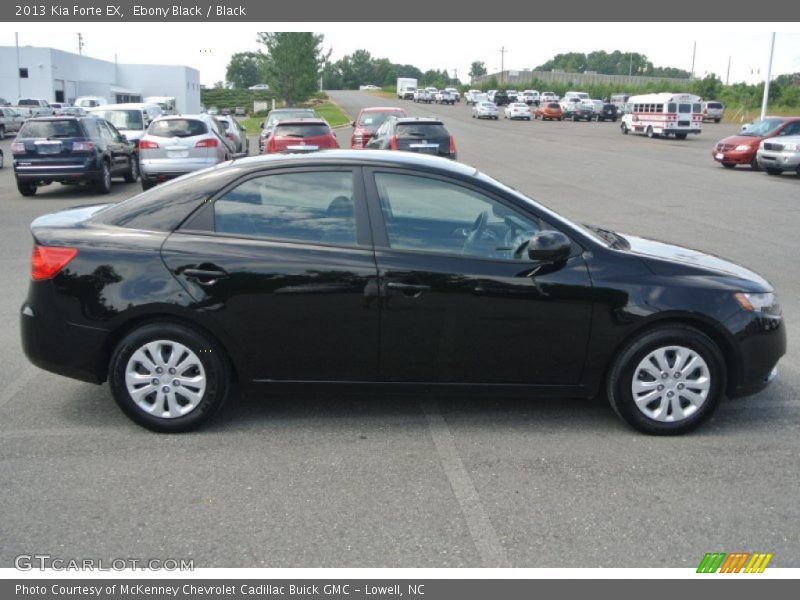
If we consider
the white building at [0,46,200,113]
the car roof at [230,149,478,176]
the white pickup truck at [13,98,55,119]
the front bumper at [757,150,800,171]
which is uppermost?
the white building at [0,46,200,113]

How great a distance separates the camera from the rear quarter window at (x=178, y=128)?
58.3ft

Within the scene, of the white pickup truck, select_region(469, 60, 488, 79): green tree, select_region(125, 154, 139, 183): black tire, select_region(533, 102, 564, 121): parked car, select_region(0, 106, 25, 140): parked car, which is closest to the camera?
select_region(125, 154, 139, 183): black tire

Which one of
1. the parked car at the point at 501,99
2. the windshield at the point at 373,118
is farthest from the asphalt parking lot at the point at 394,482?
the parked car at the point at 501,99

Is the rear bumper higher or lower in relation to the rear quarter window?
lower

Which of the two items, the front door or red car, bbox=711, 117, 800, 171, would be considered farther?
red car, bbox=711, 117, 800, 171

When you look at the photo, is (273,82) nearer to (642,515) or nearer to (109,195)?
(109,195)

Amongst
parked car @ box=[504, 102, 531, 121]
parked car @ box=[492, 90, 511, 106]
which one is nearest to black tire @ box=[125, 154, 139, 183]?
parked car @ box=[504, 102, 531, 121]

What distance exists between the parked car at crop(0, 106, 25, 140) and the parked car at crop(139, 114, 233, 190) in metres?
29.2

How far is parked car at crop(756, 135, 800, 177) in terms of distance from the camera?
78.0 feet

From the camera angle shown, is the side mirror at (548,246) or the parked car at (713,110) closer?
the side mirror at (548,246)

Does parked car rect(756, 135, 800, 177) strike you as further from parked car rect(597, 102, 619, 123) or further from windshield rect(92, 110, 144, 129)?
parked car rect(597, 102, 619, 123)

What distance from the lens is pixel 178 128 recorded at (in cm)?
1789

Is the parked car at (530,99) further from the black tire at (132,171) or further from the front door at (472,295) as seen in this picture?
the front door at (472,295)

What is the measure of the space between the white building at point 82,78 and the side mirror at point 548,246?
67802mm
